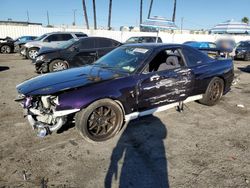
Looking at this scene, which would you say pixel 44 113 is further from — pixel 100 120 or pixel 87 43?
pixel 87 43

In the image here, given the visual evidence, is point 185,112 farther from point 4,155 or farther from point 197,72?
point 4,155

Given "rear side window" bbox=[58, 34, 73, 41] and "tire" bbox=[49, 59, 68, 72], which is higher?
"rear side window" bbox=[58, 34, 73, 41]

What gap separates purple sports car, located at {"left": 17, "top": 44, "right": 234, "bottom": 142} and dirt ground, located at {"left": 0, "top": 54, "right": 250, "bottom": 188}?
12.5 inches

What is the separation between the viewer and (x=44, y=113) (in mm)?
3559

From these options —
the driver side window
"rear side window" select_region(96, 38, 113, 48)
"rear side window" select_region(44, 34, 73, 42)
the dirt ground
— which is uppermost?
"rear side window" select_region(44, 34, 73, 42)

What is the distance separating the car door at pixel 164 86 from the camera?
4.10 meters

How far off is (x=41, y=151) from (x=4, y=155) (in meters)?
0.51

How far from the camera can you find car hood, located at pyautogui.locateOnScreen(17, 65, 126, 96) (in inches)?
139

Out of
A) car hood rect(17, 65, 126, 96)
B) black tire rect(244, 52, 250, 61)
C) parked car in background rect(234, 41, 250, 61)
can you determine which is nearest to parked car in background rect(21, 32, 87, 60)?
car hood rect(17, 65, 126, 96)

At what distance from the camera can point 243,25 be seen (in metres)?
23.8

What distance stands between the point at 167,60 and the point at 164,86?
76cm

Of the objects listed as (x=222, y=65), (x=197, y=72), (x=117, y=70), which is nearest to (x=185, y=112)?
(x=197, y=72)

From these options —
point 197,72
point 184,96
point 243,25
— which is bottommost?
point 184,96

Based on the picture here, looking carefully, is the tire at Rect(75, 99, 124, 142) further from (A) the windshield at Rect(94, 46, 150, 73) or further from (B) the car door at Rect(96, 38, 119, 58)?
(B) the car door at Rect(96, 38, 119, 58)
